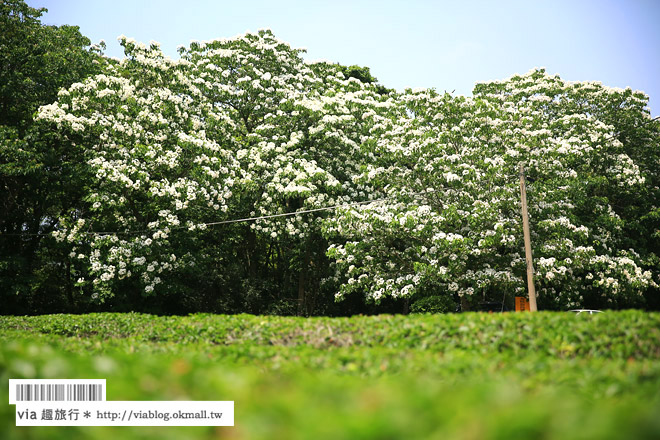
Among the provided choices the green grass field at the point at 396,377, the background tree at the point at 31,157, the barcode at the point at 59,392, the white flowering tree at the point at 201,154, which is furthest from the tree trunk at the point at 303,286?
the barcode at the point at 59,392

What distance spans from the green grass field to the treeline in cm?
1185

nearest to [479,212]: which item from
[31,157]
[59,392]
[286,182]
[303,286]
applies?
[286,182]

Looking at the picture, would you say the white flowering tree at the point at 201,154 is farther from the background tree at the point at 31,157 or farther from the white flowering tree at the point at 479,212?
the white flowering tree at the point at 479,212

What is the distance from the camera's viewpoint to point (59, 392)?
3.12 m

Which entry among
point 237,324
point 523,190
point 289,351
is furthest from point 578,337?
point 523,190

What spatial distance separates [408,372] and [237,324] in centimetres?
537

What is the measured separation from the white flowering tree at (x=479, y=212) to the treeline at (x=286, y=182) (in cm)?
9

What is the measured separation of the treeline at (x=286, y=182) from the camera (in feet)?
68.8

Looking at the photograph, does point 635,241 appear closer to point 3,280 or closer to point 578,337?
point 578,337

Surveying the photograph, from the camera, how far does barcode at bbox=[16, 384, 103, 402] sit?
2986mm

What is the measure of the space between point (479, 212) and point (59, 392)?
1814 cm

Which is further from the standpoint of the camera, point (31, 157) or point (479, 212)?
point (31, 157)

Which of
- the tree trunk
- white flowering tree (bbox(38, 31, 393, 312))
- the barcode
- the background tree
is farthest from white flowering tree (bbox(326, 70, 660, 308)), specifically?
the barcode

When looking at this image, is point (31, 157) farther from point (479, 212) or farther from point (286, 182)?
point (479, 212)
